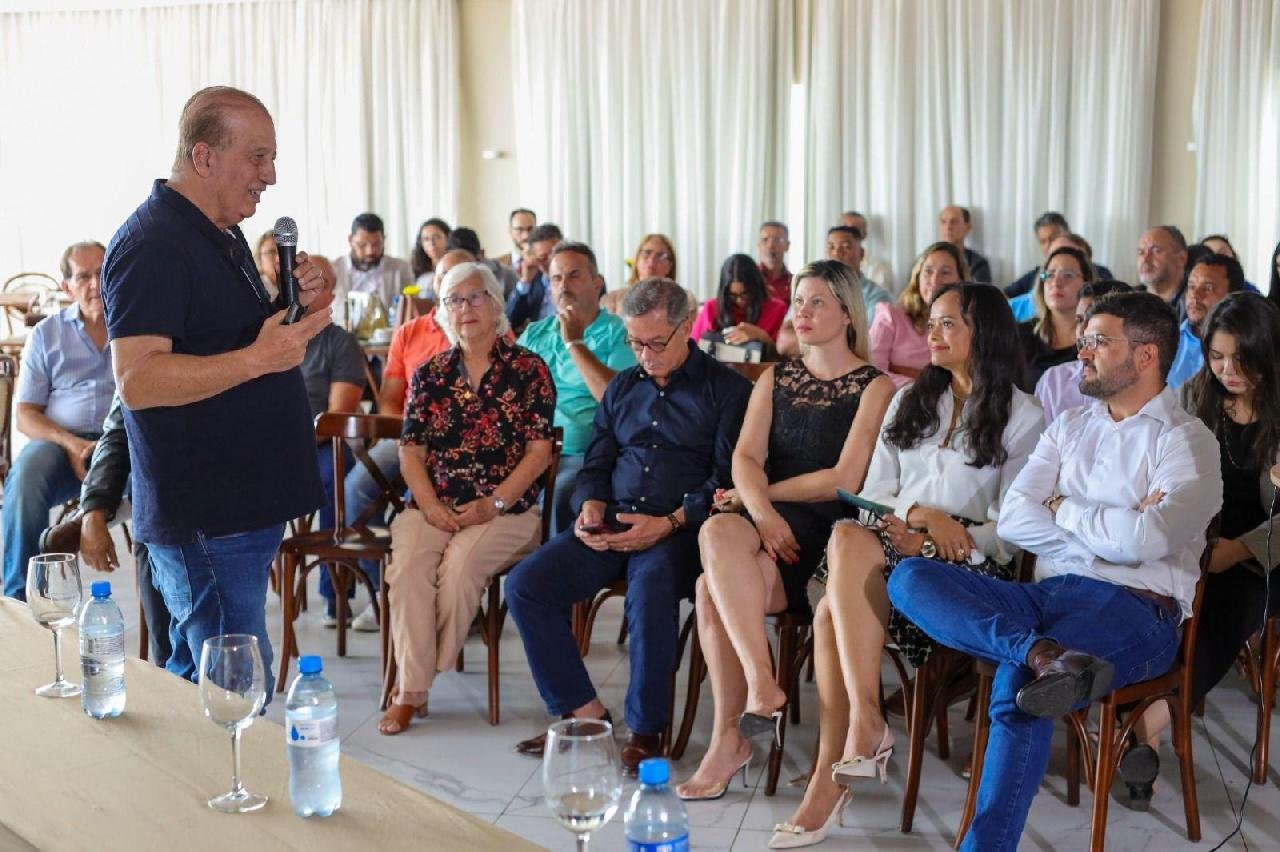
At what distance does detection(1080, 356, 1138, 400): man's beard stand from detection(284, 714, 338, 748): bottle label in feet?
6.06

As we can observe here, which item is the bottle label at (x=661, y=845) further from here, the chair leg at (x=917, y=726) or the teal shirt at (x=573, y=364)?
the teal shirt at (x=573, y=364)

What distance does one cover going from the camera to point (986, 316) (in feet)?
9.94

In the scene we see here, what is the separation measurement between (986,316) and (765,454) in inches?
24.7

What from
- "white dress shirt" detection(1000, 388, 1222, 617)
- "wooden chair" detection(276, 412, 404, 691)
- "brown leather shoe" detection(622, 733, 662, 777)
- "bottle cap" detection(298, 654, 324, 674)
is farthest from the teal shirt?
"bottle cap" detection(298, 654, 324, 674)

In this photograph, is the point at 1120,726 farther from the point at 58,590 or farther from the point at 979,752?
the point at 58,590

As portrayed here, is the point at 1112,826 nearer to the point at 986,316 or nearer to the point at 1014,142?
the point at 986,316

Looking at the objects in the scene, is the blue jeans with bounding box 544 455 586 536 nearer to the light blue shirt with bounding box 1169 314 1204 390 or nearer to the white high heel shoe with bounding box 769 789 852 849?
the white high heel shoe with bounding box 769 789 852 849

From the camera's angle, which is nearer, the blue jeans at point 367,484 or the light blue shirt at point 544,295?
the blue jeans at point 367,484

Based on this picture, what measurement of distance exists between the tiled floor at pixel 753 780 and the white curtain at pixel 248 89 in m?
5.91

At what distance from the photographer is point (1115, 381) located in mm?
2713

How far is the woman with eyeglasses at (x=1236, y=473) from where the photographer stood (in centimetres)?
283

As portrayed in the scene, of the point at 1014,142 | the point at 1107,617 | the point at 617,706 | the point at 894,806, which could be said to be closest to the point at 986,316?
the point at 1107,617

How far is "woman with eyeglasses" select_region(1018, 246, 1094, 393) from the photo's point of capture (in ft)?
13.6

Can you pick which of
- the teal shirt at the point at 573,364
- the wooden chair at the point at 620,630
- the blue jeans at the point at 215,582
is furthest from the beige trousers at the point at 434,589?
the blue jeans at the point at 215,582
